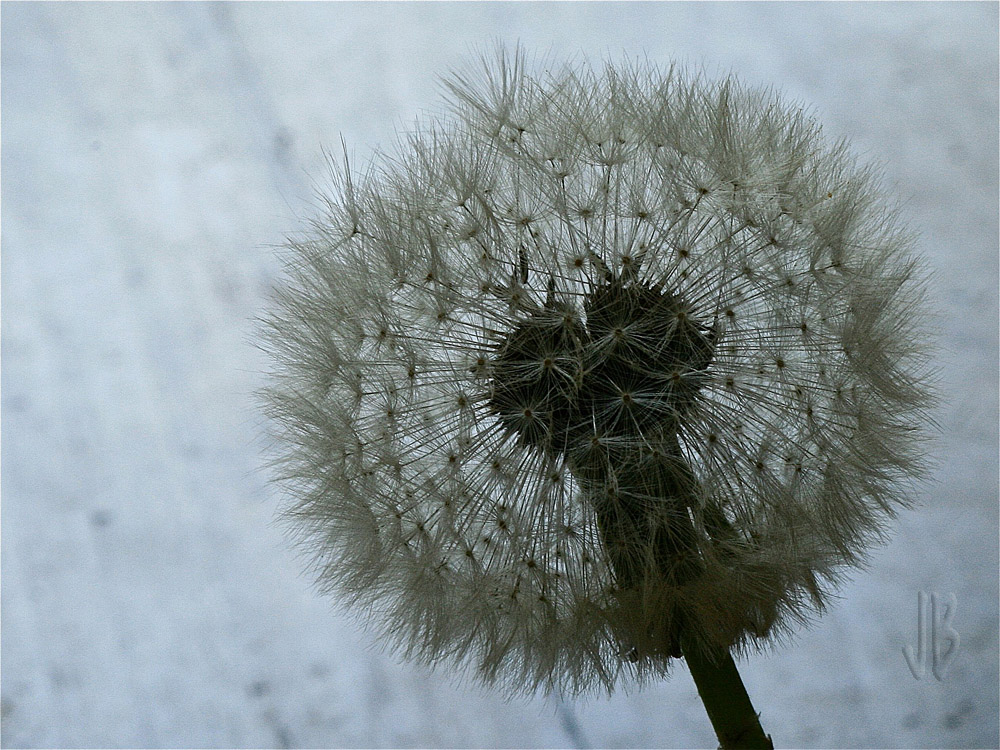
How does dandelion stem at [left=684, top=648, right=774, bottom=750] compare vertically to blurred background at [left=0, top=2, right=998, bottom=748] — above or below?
below

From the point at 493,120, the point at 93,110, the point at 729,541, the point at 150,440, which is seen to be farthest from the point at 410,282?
the point at 93,110

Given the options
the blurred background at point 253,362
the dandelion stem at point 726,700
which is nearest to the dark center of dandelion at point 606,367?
the dandelion stem at point 726,700

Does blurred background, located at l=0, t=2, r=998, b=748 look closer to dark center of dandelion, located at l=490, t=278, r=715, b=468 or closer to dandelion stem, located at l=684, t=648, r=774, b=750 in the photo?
dandelion stem, located at l=684, t=648, r=774, b=750

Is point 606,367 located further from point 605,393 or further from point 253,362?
point 253,362

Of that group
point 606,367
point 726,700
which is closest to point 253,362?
point 606,367

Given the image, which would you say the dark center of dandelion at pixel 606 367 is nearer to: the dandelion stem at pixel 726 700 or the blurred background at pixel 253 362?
the dandelion stem at pixel 726 700

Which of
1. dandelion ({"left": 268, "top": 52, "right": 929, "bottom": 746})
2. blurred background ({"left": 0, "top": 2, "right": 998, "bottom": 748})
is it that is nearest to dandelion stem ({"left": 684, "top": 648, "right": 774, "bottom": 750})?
dandelion ({"left": 268, "top": 52, "right": 929, "bottom": 746})

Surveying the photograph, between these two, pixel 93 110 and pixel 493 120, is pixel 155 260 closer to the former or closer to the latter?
pixel 93 110
